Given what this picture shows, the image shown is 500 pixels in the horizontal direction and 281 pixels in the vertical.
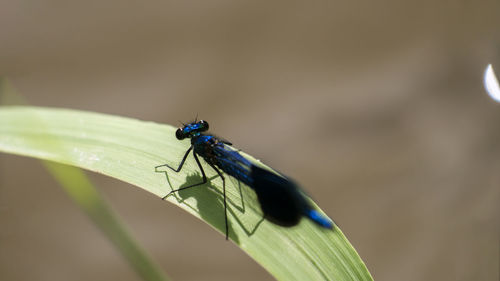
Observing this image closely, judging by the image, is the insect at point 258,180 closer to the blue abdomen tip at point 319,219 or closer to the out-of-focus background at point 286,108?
the blue abdomen tip at point 319,219

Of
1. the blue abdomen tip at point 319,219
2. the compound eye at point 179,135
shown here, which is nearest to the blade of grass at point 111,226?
the blue abdomen tip at point 319,219

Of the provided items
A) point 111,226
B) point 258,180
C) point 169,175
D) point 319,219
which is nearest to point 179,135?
point 169,175

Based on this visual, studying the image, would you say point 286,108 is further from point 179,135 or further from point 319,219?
point 319,219

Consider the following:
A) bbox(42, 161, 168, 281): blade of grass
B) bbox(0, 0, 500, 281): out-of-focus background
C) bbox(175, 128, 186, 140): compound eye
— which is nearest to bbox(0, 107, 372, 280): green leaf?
bbox(175, 128, 186, 140): compound eye

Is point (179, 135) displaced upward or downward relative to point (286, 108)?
upward

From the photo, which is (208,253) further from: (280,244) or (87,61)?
(280,244)

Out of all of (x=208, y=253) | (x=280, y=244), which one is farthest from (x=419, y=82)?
(x=280, y=244)

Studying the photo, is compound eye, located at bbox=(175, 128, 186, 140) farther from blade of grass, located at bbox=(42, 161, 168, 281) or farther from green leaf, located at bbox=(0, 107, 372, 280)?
blade of grass, located at bbox=(42, 161, 168, 281)
